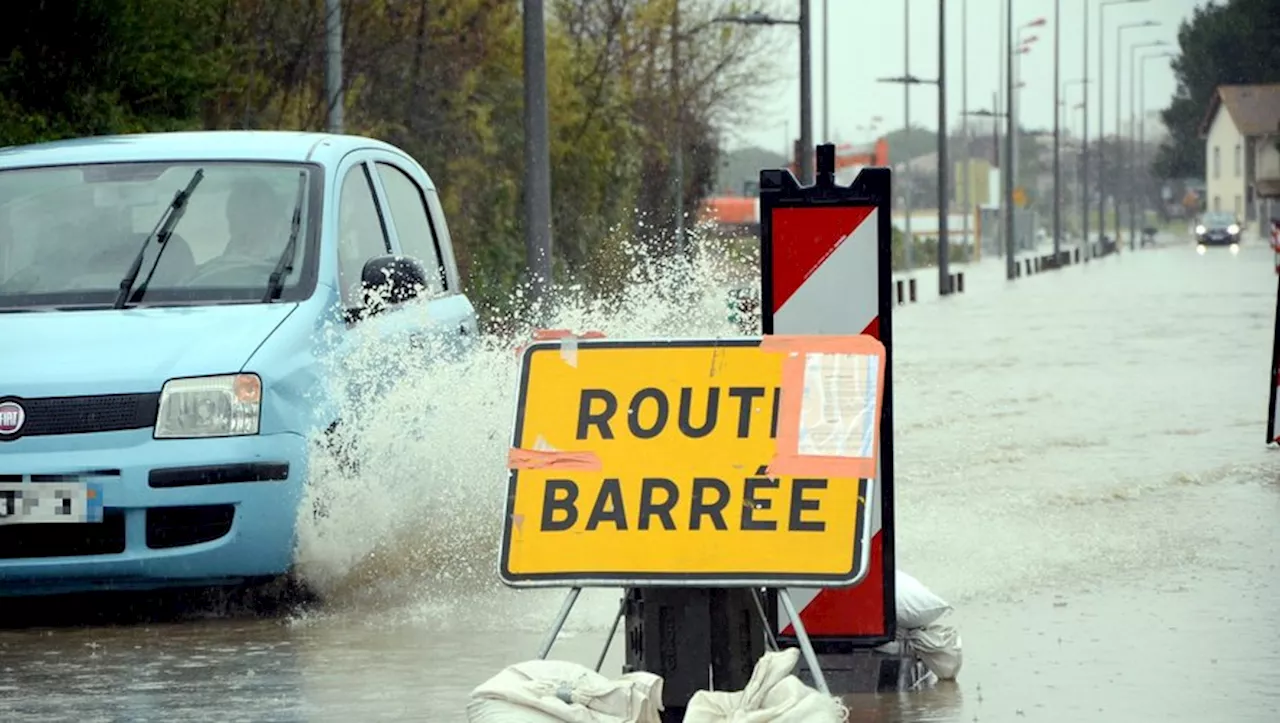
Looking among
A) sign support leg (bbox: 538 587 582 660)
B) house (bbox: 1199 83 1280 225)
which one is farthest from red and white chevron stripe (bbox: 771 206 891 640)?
house (bbox: 1199 83 1280 225)

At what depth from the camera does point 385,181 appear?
1111cm

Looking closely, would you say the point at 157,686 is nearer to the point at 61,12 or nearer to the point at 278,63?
the point at 61,12

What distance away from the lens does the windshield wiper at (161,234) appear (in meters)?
9.59

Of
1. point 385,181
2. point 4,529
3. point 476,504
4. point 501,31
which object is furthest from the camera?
point 501,31

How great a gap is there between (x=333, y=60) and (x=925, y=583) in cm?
1452

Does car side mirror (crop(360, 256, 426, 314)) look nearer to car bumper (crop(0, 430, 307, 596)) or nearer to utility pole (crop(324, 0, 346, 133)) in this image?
car bumper (crop(0, 430, 307, 596))

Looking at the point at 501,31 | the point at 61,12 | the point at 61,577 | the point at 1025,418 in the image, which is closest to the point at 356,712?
the point at 61,577

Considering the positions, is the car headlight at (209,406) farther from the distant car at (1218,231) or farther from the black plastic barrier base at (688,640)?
the distant car at (1218,231)

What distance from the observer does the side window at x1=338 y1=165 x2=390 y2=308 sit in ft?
32.7

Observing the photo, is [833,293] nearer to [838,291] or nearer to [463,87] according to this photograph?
[838,291]

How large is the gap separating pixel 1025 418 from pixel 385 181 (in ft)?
25.8

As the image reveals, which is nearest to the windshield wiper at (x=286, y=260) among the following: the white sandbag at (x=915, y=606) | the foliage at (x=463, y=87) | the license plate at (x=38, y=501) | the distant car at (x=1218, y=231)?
the license plate at (x=38, y=501)

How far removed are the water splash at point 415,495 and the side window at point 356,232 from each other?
292 millimetres

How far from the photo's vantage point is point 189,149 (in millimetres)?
10336
